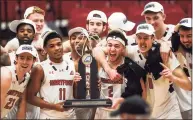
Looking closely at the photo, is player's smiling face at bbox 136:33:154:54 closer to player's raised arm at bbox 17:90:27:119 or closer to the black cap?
player's raised arm at bbox 17:90:27:119

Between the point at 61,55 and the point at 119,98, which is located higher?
the point at 61,55

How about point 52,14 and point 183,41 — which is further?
point 52,14

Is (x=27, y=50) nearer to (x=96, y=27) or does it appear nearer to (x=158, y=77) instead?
(x=96, y=27)

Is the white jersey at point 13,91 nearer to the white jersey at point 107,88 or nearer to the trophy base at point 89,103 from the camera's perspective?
the trophy base at point 89,103

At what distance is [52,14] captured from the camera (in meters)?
7.56

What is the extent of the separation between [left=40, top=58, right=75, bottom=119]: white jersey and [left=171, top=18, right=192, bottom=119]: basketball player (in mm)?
860

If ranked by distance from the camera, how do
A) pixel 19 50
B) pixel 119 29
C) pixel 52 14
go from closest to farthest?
1. pixel 19 50
2. pixel 119 29
3. pixel 52 14

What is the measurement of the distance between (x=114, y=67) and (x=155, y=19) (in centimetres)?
64

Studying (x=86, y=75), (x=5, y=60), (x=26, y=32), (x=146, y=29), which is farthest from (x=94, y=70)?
(x=5, y=60)

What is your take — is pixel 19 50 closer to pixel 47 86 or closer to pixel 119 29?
pixel 47 86

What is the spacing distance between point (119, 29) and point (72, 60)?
0.47 meters

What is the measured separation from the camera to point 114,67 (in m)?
5.05

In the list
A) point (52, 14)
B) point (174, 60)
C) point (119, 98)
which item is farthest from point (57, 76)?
point (52, 14)

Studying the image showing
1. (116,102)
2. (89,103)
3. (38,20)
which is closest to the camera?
(89,103)
